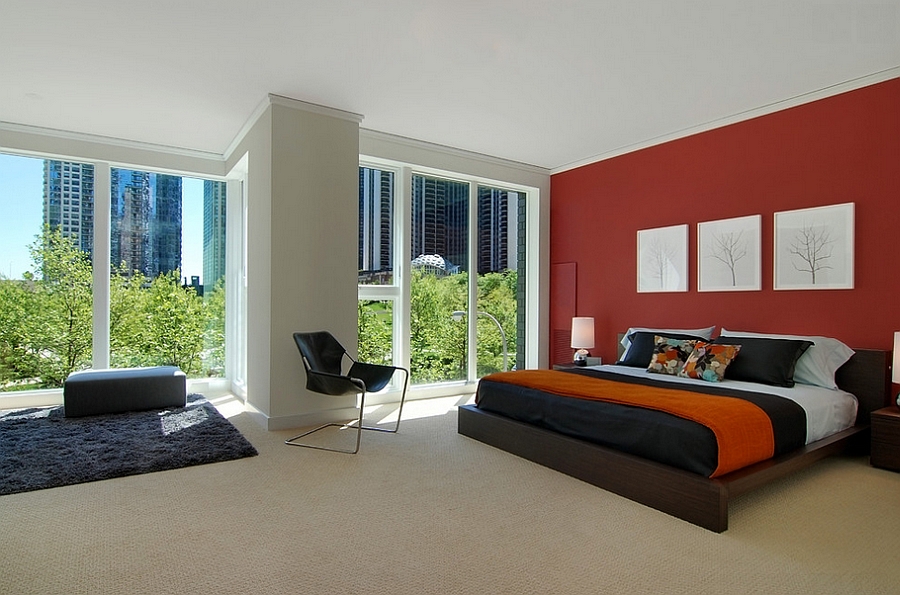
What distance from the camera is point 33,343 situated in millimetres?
5512

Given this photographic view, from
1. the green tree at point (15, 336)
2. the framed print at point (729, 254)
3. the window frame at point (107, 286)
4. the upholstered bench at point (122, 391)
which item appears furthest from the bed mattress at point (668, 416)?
the green tree at point (15, 336)

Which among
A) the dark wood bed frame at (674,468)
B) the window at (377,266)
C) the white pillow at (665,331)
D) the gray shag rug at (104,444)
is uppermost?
the window at (377,266)

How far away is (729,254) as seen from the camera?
195 inches

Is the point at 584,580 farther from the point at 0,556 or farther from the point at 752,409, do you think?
the point at 0,556

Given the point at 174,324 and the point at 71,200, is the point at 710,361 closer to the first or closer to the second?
the point at 174,324

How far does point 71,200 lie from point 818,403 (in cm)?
715

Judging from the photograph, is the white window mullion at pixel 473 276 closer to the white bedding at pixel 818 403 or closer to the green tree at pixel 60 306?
the white bedding at pixel 818 403

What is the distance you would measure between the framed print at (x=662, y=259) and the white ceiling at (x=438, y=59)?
1.08m

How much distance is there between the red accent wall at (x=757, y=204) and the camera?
4.04 metres

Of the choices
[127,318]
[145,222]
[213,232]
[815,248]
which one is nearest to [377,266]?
[213,232]

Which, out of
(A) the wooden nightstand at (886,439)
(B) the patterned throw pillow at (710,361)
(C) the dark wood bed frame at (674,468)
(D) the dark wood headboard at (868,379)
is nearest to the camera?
(C) the dark wood bed frame at (674,468)

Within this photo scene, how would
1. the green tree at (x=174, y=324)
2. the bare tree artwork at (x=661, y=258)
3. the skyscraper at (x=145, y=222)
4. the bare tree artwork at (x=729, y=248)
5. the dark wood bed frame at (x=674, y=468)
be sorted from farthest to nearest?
the green tree at (x=174, y=324)
the skyscraper at (x=145, y=222)
the bare tree artwork at (x=661, y=258)
the bare tree artwork at (x=729, y=248)
the dark wood bed frame at (x=674, y=468)

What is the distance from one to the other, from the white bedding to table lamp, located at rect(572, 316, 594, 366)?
1.73 meters

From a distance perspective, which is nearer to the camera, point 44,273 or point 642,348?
point 642,348
